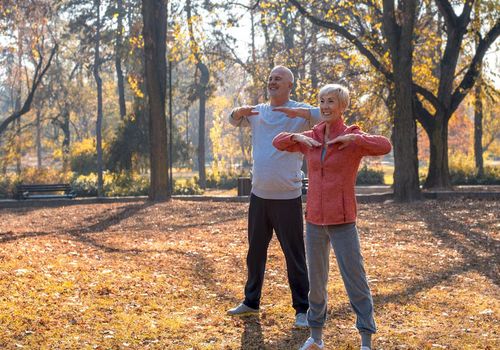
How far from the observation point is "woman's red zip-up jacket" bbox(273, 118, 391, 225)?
4.92 m

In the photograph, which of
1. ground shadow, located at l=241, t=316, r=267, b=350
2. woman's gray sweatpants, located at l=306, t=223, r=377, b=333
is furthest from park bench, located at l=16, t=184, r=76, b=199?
woman's gray sweatpants, located at l=306, t=223, r=377, b=333

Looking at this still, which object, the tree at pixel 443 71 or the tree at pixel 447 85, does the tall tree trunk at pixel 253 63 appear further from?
the tree at pixel 447 85

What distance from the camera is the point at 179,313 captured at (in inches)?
271

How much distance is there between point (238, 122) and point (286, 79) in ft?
1.92

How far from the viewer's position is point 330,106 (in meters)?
4.98

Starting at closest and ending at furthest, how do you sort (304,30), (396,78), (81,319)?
(81,319)
(396,78)
(304,30)

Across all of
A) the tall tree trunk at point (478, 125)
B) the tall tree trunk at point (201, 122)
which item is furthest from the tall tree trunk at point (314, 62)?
the tall tree trunk at point (478, 125)

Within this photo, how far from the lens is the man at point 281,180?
238 inches

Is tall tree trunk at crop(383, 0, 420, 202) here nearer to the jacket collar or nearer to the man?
the man

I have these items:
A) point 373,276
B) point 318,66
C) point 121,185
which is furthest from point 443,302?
point 318,66

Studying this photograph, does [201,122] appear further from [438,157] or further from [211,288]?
[211,288]

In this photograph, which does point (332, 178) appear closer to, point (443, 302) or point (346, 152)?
point (346, 152)

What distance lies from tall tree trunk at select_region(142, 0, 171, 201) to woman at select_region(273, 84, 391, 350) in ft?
51.1

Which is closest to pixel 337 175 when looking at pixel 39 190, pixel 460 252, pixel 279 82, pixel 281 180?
pixel 281 180
